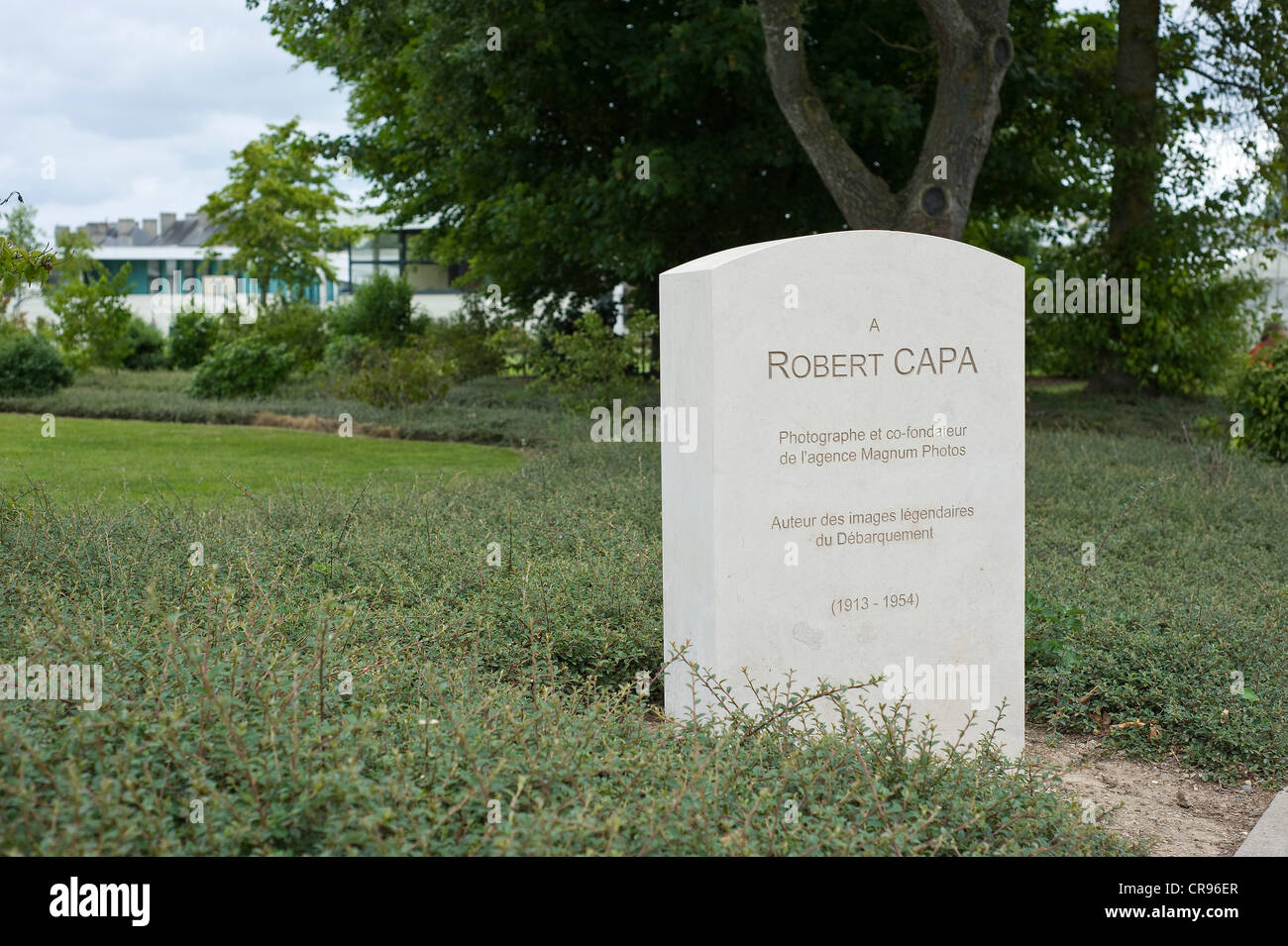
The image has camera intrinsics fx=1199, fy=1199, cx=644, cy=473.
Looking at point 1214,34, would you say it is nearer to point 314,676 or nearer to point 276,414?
point 276,414

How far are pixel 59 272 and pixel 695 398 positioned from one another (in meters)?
34.4

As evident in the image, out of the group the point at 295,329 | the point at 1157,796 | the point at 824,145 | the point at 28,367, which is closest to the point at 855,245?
the point at 1157,796

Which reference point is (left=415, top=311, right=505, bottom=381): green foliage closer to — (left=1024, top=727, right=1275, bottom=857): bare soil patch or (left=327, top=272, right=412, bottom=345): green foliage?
(left=327, top=272, right=412, bottom=345): green foliage

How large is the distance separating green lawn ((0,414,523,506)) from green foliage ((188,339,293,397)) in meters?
2.93

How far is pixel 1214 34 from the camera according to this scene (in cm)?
1683

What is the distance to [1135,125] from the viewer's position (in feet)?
53.3

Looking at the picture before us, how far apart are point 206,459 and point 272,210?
23.3 metres

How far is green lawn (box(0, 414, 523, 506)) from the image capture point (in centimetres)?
1024

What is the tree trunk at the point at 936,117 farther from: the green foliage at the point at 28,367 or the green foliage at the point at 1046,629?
the green foliage at the point at 28,367

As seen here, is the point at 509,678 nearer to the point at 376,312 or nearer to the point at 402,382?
the point at 402,382

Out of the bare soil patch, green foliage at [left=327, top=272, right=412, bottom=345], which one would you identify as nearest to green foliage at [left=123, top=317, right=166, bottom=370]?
green foliage at [left=327, top=272, right=412, bottom=345]

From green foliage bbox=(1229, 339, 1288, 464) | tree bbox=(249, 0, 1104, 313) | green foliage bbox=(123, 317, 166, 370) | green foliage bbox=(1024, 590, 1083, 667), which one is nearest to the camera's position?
green foliage bbox=(1024, 590, 1083, 667)

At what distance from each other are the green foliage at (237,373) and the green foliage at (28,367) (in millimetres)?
2360

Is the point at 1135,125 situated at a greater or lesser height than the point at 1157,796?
greater
